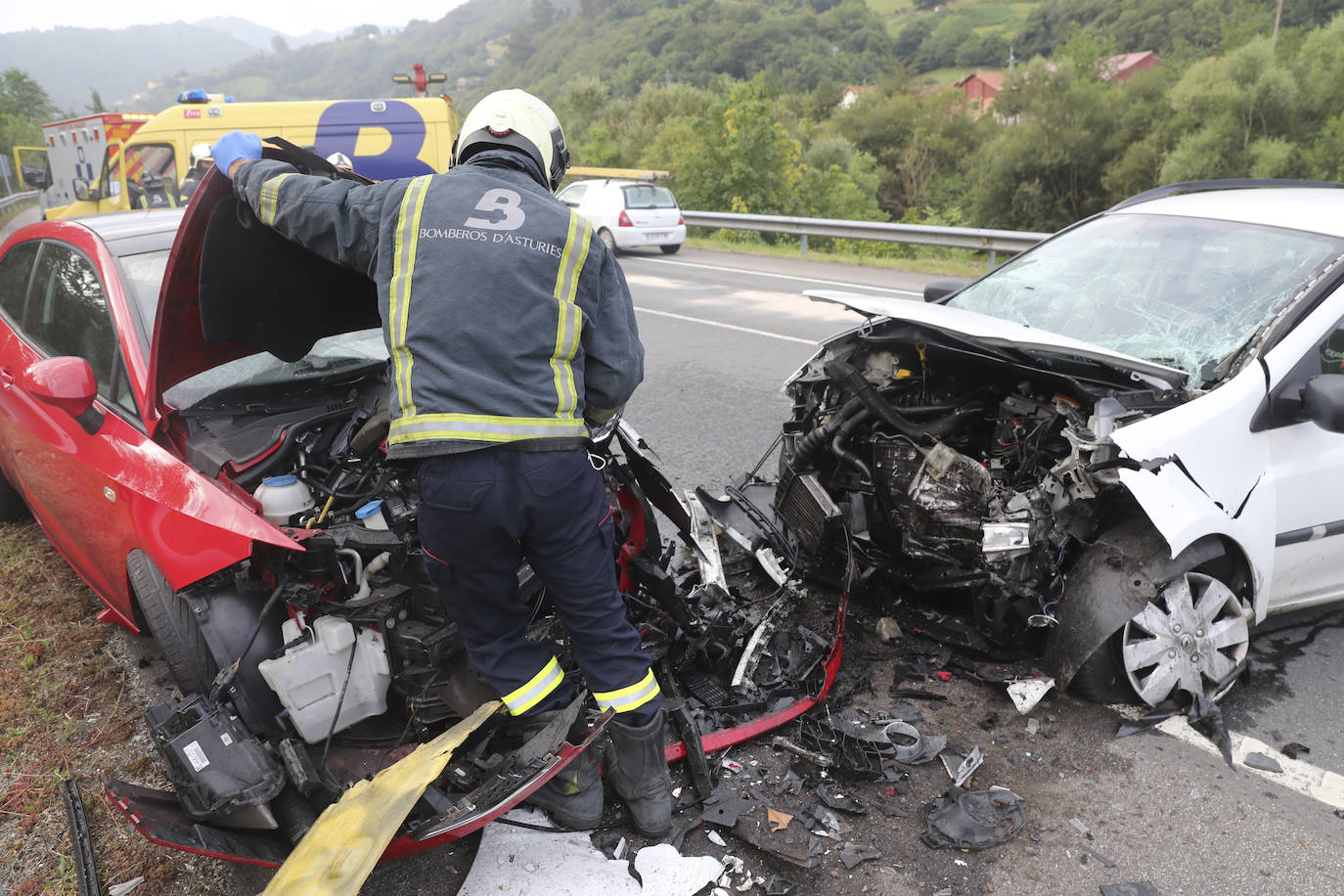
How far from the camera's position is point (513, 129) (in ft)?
7.48

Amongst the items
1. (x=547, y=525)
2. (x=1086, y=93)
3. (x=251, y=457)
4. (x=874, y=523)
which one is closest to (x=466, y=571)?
(x=547, y=525)

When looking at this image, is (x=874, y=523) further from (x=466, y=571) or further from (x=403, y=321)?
(x=403, y=321)

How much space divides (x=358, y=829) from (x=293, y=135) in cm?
1005

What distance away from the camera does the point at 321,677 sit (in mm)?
2422

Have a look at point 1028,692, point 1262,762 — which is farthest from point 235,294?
point 1262,762

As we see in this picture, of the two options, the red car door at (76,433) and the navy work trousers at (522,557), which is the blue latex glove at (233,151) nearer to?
the red car door at (76,433)

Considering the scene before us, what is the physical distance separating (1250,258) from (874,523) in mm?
1782

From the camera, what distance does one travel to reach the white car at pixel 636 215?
14.8m

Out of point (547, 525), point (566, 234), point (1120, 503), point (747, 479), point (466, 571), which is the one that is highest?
point (566, 234)

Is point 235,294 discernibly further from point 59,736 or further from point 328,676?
point 59,736

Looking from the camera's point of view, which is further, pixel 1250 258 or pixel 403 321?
pixel 1250 258

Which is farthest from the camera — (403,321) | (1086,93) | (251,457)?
(1086,93)

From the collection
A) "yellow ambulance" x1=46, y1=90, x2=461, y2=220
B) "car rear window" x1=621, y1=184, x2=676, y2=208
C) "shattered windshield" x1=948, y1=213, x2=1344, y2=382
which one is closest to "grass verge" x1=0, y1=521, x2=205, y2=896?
"shattered windshield" x1=948, y1=213, x2=1344, y2=382

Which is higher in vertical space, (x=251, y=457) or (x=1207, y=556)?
(x=251, y=457)
